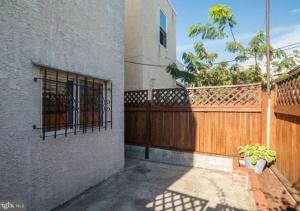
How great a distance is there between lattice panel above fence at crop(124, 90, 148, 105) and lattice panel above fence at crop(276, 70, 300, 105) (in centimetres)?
378

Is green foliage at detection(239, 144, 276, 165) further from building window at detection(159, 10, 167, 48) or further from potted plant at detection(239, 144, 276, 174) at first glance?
building window at detection(159, 10, 167, 48)

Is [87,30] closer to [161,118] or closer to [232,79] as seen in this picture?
[161,118]

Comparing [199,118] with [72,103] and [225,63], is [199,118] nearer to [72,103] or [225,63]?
[225,63]

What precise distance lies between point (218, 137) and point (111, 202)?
3417 mm

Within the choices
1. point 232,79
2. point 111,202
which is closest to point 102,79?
point 111,202

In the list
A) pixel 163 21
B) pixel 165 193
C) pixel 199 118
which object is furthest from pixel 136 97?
pixel 163 21

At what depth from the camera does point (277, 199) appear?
10.6 ft

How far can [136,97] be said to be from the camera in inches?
270

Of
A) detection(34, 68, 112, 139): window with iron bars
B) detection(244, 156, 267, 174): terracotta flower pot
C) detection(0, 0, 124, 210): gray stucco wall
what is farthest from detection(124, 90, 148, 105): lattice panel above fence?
detection(244, 156, 267, 174): terracotta flower pot

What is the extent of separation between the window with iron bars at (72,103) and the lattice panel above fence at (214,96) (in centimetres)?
208

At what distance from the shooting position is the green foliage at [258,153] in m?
4.68

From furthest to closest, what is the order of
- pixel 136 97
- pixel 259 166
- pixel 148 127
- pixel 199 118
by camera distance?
pixel 136 97, pixel 148 127, pixel 199 118, pixel 259 166

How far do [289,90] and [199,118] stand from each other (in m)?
2.46

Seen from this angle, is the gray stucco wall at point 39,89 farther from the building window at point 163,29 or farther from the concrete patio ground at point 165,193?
the building window at point 163,29
